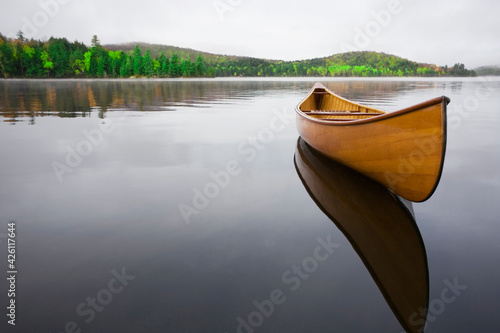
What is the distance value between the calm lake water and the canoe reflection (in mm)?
22

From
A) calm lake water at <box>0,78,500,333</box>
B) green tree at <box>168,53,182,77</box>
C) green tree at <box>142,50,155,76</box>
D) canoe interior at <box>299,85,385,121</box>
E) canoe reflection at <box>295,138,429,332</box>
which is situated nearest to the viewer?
calm lake water at <box>0,78,500,333</box>

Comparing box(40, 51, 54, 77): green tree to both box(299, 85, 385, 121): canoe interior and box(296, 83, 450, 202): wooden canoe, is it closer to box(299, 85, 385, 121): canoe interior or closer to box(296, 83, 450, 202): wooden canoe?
box(299, 85, 385, 121): canoe interior

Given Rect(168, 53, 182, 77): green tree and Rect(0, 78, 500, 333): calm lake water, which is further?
Rect(168, 53, 182, 77): green tree

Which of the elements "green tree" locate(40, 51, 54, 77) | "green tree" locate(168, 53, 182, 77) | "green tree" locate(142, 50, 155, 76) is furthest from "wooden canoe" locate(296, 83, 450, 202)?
"green tree" locate(168, 53, 182, 77)

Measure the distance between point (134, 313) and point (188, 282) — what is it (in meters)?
0.63

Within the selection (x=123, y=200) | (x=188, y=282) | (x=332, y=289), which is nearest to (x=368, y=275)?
(x=332, y=289)

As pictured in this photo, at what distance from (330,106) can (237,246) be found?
10998 millimetres

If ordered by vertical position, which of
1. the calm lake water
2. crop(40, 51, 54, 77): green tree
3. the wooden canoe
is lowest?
the calm lake water

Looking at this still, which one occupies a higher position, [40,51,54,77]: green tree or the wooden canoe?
[40,51,54,77]: green tree

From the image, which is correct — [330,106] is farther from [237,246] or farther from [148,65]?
[148,65]

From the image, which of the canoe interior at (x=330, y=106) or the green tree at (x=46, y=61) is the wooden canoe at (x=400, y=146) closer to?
the canoe interior at (x=330, y=106)

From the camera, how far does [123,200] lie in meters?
5.45

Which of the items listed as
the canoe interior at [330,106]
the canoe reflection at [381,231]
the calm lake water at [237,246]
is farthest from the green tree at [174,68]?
the canoe reflection at [381,231]

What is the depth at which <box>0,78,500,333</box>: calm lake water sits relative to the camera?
2.90 meters
